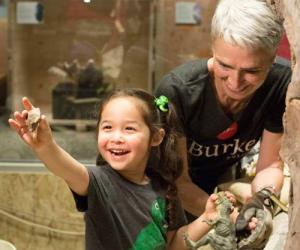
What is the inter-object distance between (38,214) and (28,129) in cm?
182

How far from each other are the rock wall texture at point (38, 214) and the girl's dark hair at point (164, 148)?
135 centimetres

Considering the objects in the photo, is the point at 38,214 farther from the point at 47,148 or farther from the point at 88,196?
the point at 47,148

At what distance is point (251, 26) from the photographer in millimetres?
1438

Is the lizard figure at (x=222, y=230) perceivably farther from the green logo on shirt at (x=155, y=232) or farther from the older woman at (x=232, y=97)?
the older woman at (x=232, y=97)

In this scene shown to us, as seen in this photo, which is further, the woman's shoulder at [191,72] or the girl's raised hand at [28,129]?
the woman's shoulder at [191,72]

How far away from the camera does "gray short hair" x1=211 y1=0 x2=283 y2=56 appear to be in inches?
56.6

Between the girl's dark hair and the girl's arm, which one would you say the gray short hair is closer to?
the girl's dark hair

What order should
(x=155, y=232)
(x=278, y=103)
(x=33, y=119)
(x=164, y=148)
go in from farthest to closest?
(x=278, y=103)
(x=164, y=148)
(x=155, y=232)
(x=33, y=119)

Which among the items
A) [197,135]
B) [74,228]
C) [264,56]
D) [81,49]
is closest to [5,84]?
[81,49]

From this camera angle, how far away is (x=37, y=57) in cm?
299

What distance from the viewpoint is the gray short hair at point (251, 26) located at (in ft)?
4.72

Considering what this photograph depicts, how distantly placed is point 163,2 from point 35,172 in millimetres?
1093

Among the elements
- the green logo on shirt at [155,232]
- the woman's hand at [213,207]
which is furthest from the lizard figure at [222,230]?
the green logo on shirt at [155,232]

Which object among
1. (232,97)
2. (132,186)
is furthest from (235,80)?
(132,186)
